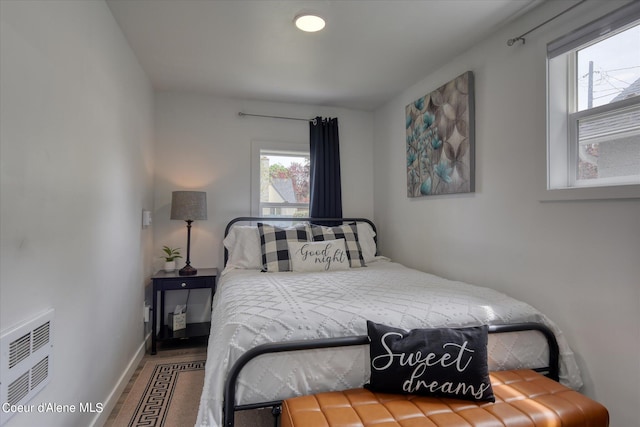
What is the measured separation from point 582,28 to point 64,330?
2785 mm

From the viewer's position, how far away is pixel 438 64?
108 inches

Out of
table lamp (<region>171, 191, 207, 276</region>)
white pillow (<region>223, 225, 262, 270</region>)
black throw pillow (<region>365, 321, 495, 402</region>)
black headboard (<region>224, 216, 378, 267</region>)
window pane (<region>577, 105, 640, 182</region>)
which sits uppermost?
window pane (<region>577, 105, 640, 182</region>)

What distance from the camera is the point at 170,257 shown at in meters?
3.20

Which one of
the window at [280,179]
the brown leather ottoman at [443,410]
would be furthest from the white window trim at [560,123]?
the window at [280,179]

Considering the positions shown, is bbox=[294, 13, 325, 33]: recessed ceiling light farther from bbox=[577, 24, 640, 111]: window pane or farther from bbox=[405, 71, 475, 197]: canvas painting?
bbox=[577, 24, 640, 111]: window pane

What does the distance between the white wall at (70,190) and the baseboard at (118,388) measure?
2 centimetres

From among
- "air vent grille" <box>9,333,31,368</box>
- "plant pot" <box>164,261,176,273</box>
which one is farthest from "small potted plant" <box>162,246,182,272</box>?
"air vent grille" <box>9,333,31,368</box>

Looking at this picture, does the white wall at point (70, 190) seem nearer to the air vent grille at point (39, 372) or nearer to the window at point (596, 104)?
the air vent grille at point (39, 372)

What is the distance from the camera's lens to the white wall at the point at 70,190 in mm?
1089

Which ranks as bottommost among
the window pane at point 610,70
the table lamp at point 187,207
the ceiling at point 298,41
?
the table lamp at point 187,207

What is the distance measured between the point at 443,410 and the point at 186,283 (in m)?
2.29

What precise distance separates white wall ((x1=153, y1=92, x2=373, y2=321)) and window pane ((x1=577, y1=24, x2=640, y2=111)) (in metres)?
2.46

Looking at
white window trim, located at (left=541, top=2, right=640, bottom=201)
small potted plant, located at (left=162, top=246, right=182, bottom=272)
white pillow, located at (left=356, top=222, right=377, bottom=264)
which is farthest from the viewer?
white pillow, located at (left=356, top=222, right=377, bottom=264)

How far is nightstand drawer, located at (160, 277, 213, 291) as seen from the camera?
2.87m
